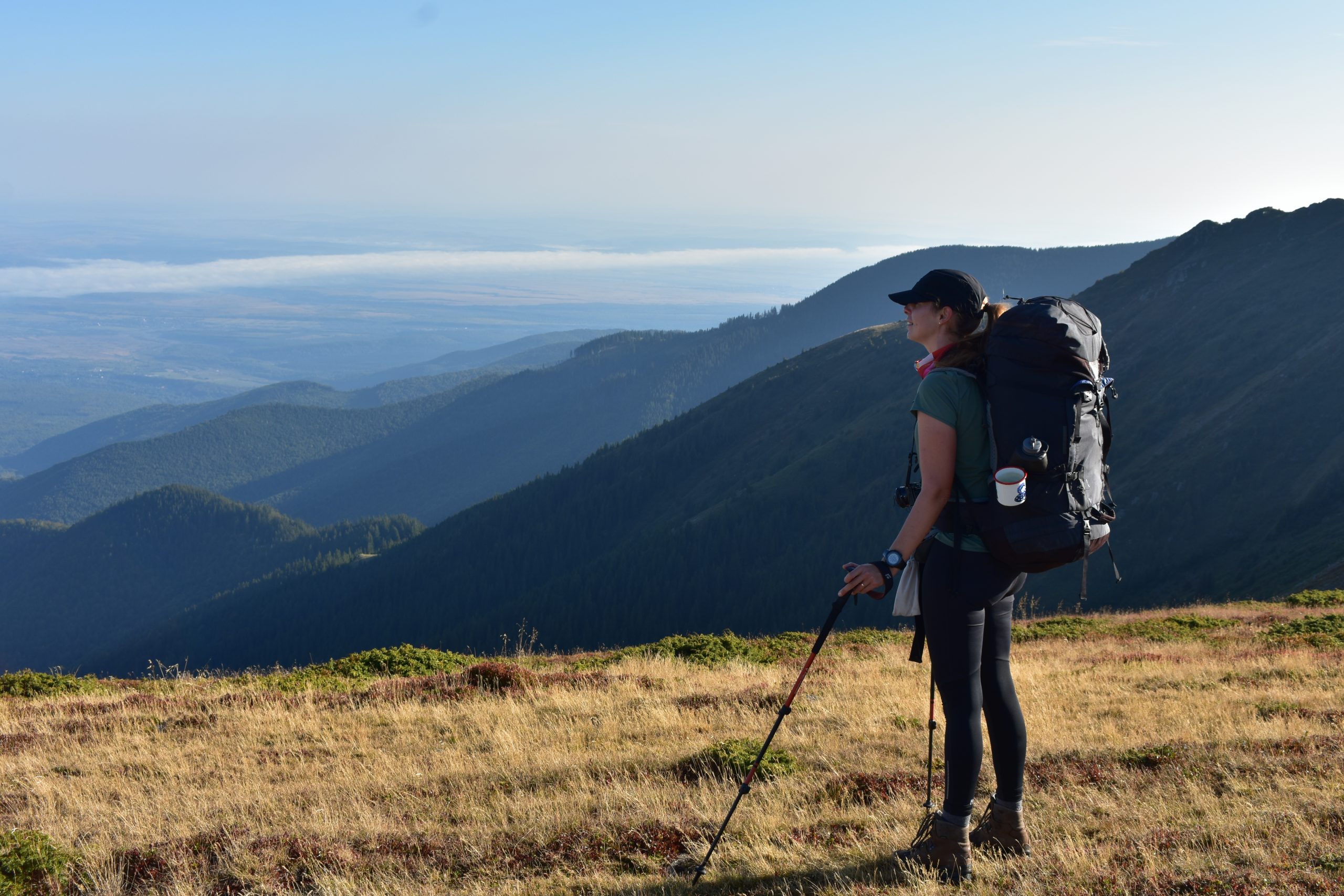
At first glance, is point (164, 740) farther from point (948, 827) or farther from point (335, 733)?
point (948, 827)

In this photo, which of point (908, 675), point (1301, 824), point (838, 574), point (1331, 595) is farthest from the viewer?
point (838, 574)

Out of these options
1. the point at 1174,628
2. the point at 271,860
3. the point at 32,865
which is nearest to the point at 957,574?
the point at 271,860

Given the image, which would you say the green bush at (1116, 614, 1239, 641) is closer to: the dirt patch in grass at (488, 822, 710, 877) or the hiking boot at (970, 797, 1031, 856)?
the hiking boot at (970, 797, 1031, 856)

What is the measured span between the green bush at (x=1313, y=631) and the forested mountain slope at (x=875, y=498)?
35.4 m

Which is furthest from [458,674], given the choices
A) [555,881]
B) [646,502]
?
[646,502]

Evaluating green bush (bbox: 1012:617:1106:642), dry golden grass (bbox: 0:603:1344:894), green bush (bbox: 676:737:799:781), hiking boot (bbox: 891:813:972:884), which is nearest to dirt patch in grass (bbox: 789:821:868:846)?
dry golden grass (bbox: 0:603:1344:894)

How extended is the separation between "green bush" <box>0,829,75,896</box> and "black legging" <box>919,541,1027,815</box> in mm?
6303

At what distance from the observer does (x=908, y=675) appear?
558 inches

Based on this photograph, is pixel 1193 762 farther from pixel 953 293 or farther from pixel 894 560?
pixel 953 293

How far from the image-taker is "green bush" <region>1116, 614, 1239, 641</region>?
65.2 ft

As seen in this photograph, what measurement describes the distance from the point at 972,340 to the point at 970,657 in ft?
6.41

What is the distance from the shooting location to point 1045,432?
17.2ft

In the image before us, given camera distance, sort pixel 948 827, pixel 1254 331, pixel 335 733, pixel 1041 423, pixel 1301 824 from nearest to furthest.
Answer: pixel 1041 423 → pixel 948 827 → pixel 1301 824 → pixel 335 733 → pixel 1254 331

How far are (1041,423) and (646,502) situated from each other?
188 m
